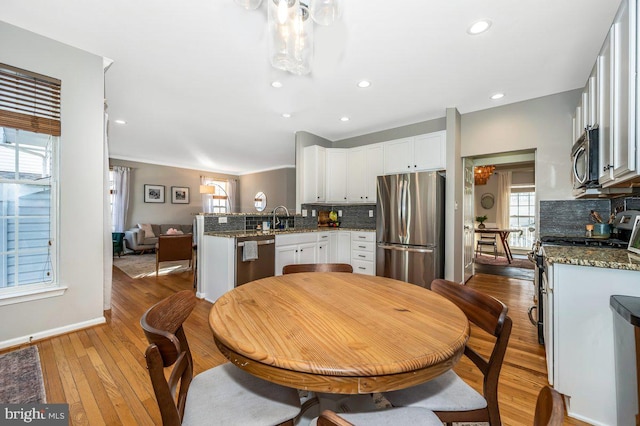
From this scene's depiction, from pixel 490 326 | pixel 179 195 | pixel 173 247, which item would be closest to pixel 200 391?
pixel 490 326

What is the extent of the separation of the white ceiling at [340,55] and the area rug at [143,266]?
8.54 ft

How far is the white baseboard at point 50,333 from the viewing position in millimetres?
2088

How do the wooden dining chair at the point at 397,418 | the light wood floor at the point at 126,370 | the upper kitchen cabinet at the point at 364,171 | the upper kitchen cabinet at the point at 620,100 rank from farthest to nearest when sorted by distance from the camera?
the upper kitchen cabinet at the point at 364,171 < the light wood floor at the point at 126,370 < the upper kitchen cabinet at the point at 620,100 < the wooden dining chair at the point at 397,418

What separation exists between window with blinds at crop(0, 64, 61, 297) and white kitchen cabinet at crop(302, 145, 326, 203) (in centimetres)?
299

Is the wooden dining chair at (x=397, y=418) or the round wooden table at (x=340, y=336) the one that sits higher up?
the round wooden table at (x=340, y=336)

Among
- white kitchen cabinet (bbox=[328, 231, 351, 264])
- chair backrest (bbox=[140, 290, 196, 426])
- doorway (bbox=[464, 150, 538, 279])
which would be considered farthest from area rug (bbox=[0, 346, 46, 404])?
doorway (bbox=[464, 150, 538, 279])

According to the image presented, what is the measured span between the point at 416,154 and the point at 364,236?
1.45 meters

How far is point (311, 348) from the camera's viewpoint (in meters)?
0.79

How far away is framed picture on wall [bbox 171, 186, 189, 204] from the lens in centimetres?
765

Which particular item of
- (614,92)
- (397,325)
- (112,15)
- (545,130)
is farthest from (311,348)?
(545,130)

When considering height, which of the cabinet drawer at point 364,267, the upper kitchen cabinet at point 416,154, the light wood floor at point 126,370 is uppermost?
the upper kitchen cabinet at point 416,154

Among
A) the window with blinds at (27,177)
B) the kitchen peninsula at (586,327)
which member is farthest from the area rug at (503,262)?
the window with blinds at (27,177)

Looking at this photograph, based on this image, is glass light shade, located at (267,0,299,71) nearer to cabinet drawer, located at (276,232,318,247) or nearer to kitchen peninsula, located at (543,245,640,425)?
kitchen peninsula, located at (543,245,640,425)

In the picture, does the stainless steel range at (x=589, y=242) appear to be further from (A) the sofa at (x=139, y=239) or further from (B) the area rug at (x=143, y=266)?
(A) the sofa at (x=139, y=239)
